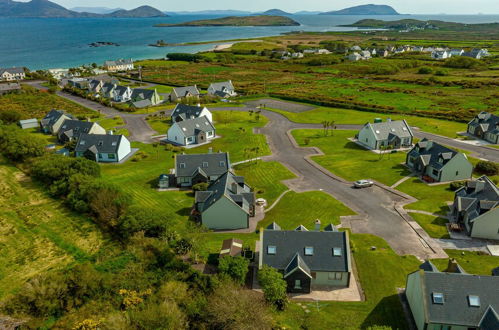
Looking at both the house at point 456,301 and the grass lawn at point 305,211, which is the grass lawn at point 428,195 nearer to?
the grass lawn at point 305,211

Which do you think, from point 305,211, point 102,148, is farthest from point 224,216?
point 102,148

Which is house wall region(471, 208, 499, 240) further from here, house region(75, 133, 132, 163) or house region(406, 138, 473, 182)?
house region(75, 133, 132, 163)

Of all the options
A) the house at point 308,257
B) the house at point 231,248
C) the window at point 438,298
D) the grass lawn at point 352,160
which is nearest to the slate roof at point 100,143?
the grass lawn at point 352,160

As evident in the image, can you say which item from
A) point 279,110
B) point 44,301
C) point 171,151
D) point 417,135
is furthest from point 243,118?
point 44,301

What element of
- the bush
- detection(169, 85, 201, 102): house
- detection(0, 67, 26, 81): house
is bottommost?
the bush

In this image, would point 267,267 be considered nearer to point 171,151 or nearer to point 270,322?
point 270,322

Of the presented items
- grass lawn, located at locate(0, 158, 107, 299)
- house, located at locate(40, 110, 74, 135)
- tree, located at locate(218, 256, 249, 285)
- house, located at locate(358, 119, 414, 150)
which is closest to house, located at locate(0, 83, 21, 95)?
house, located at locate(40, 110, 74, 135)
